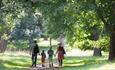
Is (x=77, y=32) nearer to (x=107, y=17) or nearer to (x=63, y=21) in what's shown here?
(x=63, y=21)

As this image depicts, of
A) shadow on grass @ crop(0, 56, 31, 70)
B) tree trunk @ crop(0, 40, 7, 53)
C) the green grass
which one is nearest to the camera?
shadow on grass @ crop(0, 56, 31, 70)

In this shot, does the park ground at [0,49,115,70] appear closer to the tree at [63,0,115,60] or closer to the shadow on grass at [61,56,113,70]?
the shadow on grass at [61,56,113,70]

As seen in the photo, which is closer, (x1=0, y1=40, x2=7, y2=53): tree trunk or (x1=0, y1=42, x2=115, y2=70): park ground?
(x1=0, y1=42, x2=115, y2=70): park ground

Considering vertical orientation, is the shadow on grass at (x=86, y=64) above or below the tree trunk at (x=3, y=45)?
below

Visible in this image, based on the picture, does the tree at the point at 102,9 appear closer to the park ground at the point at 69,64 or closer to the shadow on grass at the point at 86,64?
the shadow on grass at the point at 86,64

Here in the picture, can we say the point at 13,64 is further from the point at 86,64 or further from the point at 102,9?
the point at 102,9

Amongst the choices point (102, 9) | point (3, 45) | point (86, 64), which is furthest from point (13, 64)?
point (3, 45)

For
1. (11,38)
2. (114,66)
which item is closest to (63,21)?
(114,66)

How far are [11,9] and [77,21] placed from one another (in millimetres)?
6537

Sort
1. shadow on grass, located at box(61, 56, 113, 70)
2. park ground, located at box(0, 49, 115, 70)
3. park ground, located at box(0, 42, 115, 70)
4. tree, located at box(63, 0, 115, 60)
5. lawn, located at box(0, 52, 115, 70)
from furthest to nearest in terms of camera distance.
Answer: tree, located at box(63, 0, 115, 60) → shadow on grass, located at box(61, 56, 113, 70) → park ground, located at box(0, 42, 115, 70) → park ground, located at box(0, 49, 115, 70) → lawn, located at box(0, 52, 115, 70)

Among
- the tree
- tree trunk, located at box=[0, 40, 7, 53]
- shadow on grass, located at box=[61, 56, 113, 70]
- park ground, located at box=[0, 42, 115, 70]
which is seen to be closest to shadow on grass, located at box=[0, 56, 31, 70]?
park ground, located at box=[0, 42, 115, 70]

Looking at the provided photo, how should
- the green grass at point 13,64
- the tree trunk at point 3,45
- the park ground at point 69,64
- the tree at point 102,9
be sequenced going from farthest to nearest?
the tree trunk at point 3,45
the green grass at point 13,64
the tree at point 102,9
the park ground at point 69,64

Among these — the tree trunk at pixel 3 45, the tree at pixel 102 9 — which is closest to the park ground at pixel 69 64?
the tree at pixel 102 9

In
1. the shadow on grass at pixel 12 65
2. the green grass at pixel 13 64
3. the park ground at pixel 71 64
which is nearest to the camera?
the park ground at pixel 71 64
